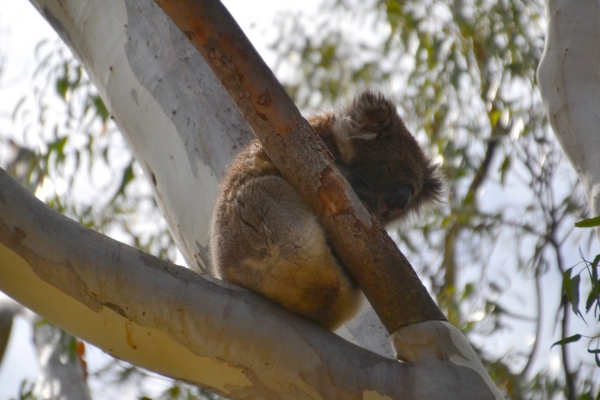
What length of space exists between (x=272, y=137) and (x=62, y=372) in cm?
247

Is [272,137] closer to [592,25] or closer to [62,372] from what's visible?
[592,25]

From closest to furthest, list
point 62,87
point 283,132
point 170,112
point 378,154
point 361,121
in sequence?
point 283,132 → point 170,112 → point 361,121 → point 378,154 → point 62,87

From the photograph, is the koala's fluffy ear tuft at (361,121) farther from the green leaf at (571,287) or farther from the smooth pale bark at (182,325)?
the smooth pale bark at (182,325)

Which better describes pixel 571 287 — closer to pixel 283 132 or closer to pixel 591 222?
pixel 591 222

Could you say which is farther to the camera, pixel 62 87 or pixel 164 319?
pixel 62 87

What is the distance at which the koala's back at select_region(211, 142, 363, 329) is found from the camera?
1565mm

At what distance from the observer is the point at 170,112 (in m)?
2.05

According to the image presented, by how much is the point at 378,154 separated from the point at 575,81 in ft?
2.42

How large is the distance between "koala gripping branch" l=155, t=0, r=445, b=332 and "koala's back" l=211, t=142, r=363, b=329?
0.15 meters

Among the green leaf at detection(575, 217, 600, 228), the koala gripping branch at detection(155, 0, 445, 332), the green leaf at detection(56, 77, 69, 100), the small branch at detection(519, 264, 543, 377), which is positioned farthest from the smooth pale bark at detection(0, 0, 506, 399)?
the green leaf at detection(56, 77, 69, 100)


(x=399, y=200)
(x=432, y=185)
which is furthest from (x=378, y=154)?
(x=432, y=185)

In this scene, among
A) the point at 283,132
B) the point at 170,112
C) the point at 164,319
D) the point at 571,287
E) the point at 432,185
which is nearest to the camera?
the point at 164,319

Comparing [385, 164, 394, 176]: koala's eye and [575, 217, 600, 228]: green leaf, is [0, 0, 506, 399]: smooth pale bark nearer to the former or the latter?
[575, 217, 600, 228]: green leaf

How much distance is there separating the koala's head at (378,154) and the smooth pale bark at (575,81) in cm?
61
